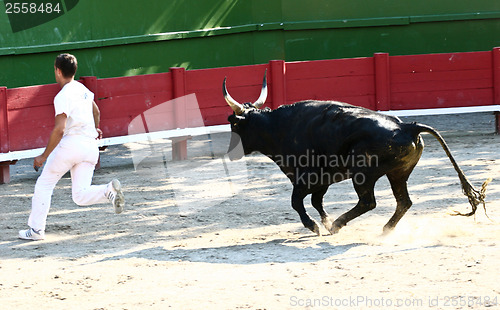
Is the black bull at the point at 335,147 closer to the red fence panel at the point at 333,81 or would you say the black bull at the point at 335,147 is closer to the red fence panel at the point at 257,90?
the red fence panel at the point at 257,90

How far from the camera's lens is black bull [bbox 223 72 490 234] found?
5.58 m

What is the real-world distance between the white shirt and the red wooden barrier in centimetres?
274

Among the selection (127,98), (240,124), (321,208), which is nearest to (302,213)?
(321,208)

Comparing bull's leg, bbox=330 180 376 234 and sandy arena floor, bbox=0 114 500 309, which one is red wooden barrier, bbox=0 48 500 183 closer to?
sandy arena floor, bbox=0 114 500 309

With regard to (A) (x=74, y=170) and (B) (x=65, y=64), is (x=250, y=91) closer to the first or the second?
(A) (x=74, y=170)

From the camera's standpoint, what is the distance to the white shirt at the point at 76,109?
18.4 ft

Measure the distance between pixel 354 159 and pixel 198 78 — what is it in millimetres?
4314

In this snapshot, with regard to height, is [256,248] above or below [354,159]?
below

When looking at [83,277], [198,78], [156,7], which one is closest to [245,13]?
[156,7]

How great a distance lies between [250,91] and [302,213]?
13.7 ft

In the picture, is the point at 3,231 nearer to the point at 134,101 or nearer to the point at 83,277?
the point at 83,277

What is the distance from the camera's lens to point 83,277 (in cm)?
509

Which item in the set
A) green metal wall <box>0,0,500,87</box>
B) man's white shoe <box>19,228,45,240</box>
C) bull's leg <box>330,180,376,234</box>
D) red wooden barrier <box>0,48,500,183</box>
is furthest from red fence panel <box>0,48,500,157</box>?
bull's leg <box>330,180,376,234</box>

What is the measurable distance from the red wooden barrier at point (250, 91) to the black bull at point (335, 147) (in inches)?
110
